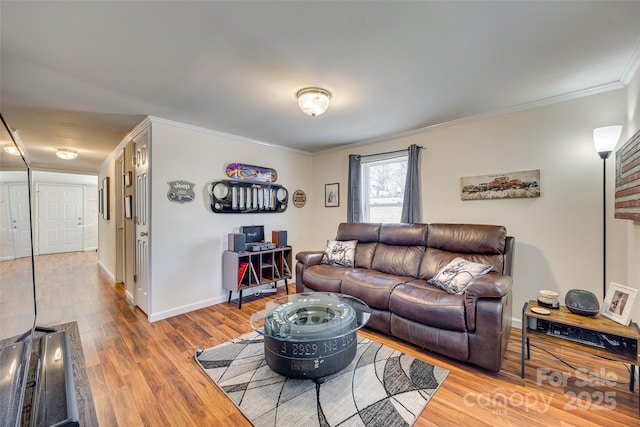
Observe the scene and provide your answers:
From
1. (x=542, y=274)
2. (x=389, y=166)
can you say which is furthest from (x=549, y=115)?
(x=389, y=166)

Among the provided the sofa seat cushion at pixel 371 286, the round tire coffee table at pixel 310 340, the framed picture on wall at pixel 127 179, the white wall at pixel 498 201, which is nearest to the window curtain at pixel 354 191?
the white wall at pixel 498 201

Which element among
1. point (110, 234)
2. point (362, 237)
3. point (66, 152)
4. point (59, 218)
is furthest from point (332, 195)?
point (59, 218)

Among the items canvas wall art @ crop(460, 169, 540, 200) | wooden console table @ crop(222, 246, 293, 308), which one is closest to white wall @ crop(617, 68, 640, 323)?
canvas wall art @ crop(460, 169, 540, 200)

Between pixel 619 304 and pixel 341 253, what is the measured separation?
2441 mm

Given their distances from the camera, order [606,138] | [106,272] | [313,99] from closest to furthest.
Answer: [606,138]
[313,99]
[106,272]

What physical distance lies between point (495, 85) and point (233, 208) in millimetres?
3249

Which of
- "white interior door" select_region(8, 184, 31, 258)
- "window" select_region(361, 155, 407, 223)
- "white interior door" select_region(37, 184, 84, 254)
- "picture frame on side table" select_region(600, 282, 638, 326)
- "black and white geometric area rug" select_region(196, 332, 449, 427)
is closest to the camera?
"white interior door" select_region(8, 184, 31, 258)

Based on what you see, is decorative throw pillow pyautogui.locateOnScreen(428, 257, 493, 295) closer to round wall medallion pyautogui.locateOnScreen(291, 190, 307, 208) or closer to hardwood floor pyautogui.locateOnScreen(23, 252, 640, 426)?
hardwood floor pyautogui.locateOnScreen(23, 252, 640, 426)

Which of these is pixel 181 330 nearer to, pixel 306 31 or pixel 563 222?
pixel 306 31

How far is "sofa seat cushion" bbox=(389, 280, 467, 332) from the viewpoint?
210 cm

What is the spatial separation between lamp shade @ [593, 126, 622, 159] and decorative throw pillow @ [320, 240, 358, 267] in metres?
2.51

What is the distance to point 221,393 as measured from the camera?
1.83 meters

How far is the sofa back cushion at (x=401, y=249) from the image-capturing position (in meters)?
3.10

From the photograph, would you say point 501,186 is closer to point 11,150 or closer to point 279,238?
point 279,238
